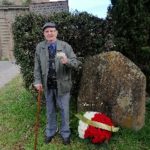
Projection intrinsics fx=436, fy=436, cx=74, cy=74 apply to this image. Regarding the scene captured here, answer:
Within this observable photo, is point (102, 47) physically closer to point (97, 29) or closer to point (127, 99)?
point (97, 29)

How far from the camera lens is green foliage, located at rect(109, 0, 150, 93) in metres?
8.21

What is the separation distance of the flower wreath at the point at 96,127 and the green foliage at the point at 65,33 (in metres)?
1.53

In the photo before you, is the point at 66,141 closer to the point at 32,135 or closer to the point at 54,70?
the point at 32,135

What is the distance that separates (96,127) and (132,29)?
2178mm

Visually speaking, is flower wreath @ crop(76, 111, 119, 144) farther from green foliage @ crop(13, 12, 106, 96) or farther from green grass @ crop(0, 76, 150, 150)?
green foliage @ crop(13, 12, 106, 96)

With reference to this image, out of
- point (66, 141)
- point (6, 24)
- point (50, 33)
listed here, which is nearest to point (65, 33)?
point (50, 33)

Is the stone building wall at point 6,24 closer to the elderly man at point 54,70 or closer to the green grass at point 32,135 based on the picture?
the green grass at point 32,135

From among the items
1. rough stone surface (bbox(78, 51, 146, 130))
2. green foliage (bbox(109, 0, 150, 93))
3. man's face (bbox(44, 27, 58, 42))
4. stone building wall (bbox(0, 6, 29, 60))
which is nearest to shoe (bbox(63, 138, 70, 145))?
rough stone surface (bbox(78, 51, 146, 130))

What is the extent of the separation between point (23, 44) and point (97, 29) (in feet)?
5.02

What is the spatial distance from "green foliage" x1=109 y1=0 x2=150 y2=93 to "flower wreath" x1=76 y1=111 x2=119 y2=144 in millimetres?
1642

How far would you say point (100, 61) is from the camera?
314 inches

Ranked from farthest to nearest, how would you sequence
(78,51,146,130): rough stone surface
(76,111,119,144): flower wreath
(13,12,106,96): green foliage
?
(13,12,106,96): green foliage < (78,51,146,130): rough stone surface < (76,111,119,144): flower wreath

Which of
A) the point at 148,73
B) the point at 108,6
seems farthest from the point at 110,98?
the point at 108,6

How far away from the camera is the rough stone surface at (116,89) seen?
25.3 ft
